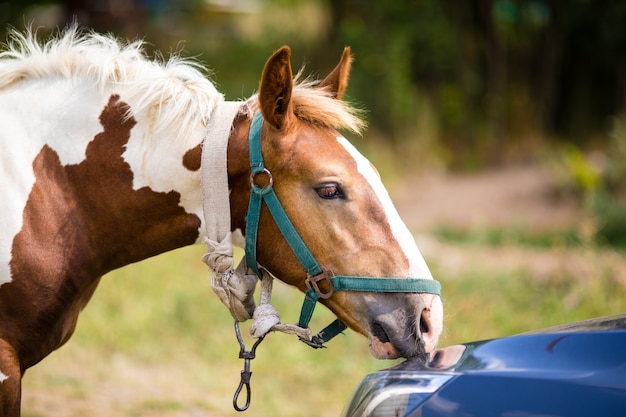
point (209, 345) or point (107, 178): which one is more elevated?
point (107, 178)

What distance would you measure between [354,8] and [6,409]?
12.4 metres

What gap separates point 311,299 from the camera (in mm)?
2246

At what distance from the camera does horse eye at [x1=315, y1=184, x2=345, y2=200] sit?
7.14 feet

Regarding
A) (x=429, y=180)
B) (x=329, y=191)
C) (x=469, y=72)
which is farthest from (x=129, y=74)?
(x=469, y=72)

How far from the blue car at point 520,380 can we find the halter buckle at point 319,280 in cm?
32

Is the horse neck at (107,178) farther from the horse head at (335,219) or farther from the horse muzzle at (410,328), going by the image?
the horse muzzle at (410,328)

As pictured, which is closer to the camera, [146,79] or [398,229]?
[398,229]

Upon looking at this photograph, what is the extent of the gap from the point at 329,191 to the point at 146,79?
0.77 meters

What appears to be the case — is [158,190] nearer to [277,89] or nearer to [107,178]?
[107,178]

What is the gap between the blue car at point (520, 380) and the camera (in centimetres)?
167

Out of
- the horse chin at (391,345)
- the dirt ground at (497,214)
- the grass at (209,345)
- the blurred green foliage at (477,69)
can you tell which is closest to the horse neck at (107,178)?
the horse chin at (391,345)

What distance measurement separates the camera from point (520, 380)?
174 cm

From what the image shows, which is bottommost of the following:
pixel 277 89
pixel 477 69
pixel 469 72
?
pixel 277 89

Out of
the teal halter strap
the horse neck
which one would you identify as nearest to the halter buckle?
the teal halter strap
